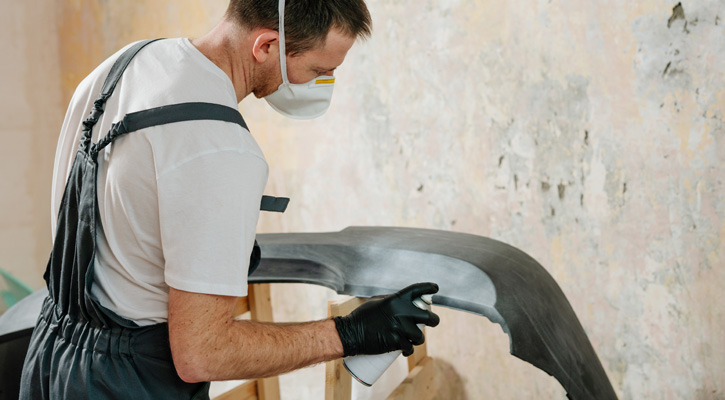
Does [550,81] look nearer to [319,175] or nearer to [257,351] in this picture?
[319,175]

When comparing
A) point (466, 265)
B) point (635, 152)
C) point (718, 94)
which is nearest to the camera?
point (466, 265)

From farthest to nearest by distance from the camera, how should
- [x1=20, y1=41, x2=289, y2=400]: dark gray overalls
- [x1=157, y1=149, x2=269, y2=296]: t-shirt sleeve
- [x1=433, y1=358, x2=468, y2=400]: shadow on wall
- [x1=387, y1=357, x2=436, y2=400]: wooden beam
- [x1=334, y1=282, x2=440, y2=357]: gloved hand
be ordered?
[x1=433, y1=358, x2=468, y2=400]: shadow on wall < [x1=387, y1=357, x2=436, y2=400]: wooden beam < [x1=334, y1=282, x2=440, y2=357]: gloved hand < [x1=20, y1=41, x2=289, y2=400]: dark gray overalls < [x1=157, y1=149, x2=269, y2=296]: t-shirt sleeve

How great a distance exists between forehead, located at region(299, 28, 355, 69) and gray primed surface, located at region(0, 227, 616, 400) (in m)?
0.67

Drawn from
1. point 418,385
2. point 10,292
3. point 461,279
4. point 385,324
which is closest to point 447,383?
point 418,385

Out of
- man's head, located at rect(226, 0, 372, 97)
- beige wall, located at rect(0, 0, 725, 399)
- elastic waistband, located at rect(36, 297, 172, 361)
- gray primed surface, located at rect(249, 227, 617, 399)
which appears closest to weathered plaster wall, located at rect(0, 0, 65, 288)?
beige wall, located at rect(0, 0, 725, 399)

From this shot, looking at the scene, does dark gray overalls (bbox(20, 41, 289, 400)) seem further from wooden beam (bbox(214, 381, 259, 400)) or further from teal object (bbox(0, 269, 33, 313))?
teal object (bbox(0, 269, 33, 313))

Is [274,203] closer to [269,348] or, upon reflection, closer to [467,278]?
[269,348]

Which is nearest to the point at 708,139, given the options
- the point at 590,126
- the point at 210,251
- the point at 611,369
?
the point at 590,126

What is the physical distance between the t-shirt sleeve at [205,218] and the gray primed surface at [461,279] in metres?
0.74

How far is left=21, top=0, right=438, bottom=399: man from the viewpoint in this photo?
0.98 meters

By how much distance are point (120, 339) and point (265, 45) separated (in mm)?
632

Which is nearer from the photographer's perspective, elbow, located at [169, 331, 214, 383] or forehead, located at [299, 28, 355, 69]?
elbow, located at [169, 331, 214, 383]

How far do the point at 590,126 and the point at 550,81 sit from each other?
23 centimetres

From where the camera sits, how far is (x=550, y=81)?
2.24 metres
